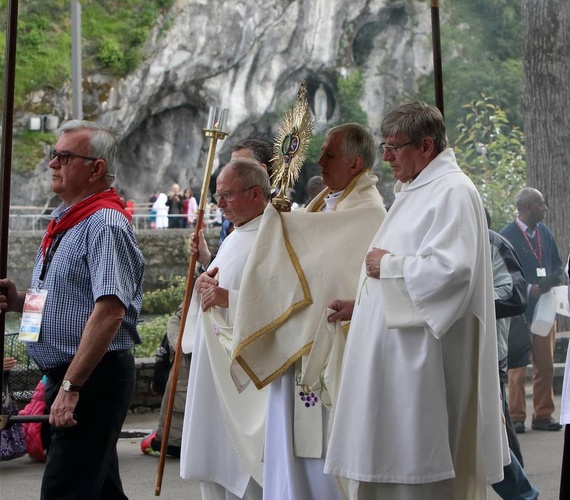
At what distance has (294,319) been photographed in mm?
4645

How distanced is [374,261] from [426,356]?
380 mm

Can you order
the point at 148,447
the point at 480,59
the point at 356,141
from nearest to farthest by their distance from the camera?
the point at 356,141, the point at 148,447, the point at 480,59

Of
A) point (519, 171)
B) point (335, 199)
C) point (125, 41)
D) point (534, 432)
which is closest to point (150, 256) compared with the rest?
point (125, 41)

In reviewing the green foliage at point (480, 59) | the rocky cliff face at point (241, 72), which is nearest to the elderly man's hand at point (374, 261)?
the green foliage at point (480, 59)

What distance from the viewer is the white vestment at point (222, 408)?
5027 millimetres

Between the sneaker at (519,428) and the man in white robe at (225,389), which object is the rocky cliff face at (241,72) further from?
the man in white robe at (225,389)

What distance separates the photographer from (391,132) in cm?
417

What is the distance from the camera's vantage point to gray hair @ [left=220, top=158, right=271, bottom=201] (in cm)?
503

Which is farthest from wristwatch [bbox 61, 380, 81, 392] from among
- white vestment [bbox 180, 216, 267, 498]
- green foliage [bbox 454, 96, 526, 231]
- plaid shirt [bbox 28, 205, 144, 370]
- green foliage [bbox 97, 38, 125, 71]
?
green foliage [bbox 97, 38, 125, 71]

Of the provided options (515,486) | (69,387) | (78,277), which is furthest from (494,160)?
(69,387)

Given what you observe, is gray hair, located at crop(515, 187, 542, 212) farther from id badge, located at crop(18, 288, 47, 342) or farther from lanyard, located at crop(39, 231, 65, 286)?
id badge, located at crop(18, 288, 47, 342)

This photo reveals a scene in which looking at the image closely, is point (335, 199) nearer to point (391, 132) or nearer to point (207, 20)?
point (391, 132)

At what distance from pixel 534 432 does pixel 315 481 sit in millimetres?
4246

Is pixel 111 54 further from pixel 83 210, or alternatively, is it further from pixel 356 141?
pixel 83 210
